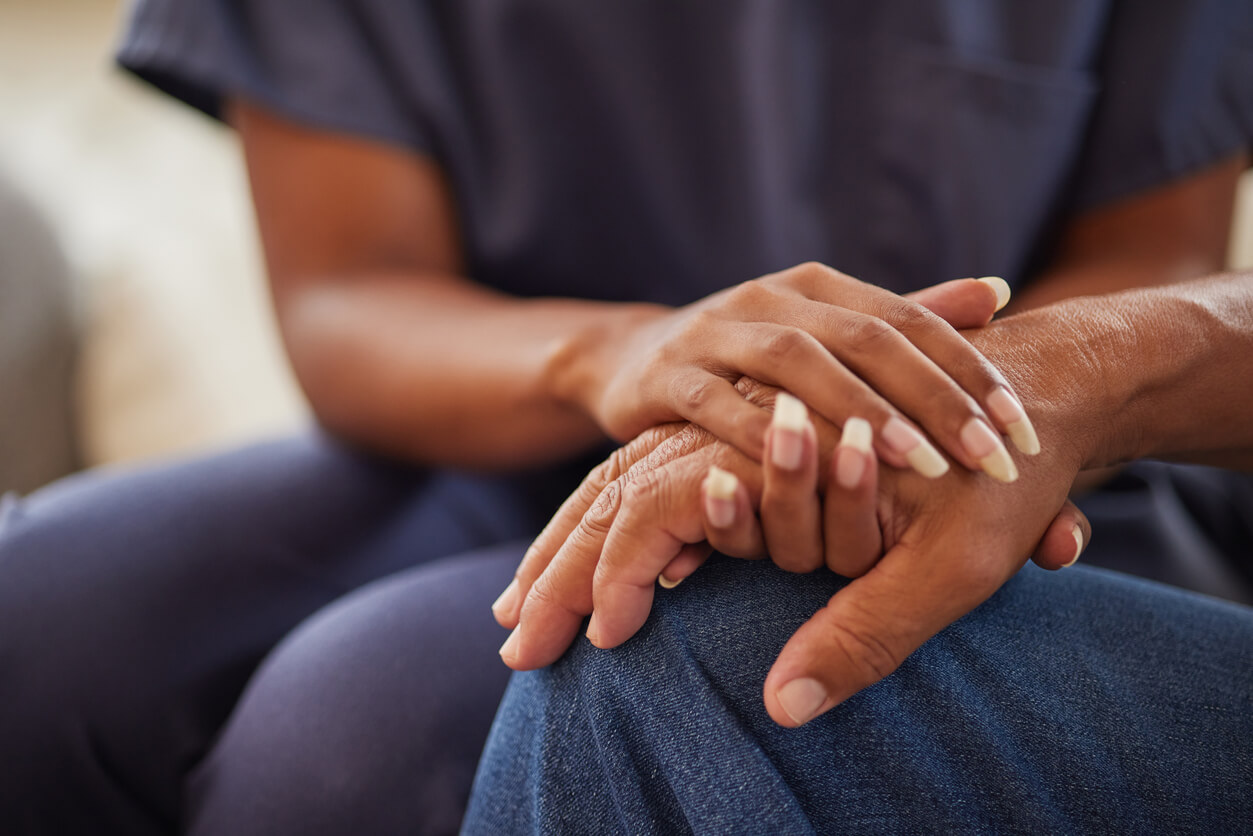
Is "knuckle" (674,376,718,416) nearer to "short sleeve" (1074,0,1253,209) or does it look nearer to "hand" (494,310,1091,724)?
"hand" (494,310,1091,724)

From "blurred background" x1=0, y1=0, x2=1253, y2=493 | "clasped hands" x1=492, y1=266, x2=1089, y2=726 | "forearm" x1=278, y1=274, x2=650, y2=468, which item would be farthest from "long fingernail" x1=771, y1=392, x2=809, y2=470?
"blurred background" x1=0, y1=0, x2=1253, y2=493

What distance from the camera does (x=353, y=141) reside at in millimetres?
607

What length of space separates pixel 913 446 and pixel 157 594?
17.2 inches

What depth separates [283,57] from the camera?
60 centimetres

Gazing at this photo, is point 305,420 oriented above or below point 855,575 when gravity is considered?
below

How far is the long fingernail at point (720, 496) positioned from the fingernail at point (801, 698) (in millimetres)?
62

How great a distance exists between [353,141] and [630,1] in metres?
0.23

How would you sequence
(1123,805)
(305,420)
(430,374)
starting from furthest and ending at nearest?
(305,420), (430,374), (1123,805)

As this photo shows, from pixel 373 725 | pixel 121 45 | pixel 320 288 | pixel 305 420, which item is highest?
pixel 121 45

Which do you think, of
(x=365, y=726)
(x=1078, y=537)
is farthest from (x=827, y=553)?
(x=365, y=726)

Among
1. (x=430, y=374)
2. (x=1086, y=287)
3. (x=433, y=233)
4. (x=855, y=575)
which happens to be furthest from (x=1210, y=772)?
(x=433, y=233)

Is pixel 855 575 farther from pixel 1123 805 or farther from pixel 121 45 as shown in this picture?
pixel 121 45

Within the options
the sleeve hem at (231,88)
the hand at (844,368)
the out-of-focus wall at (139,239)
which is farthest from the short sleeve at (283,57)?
the hand at (844,368)

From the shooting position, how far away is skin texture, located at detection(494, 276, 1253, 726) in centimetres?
30
